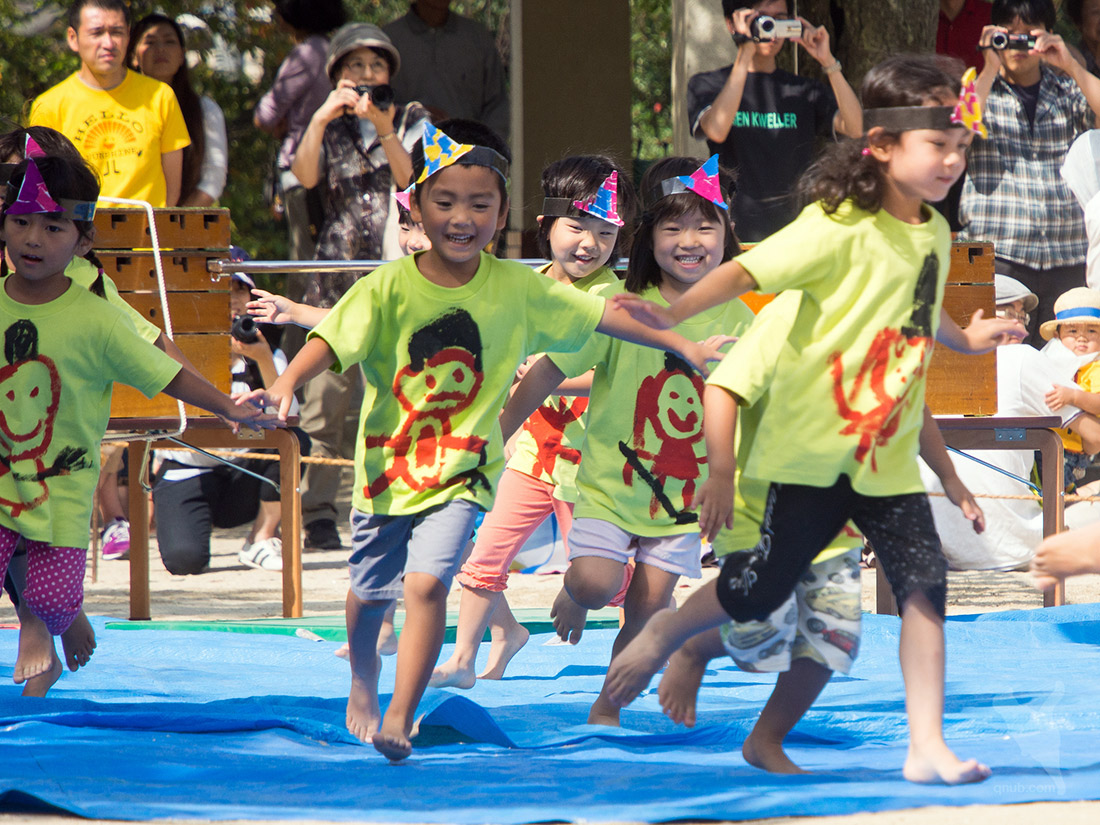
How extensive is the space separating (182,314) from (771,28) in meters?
3.01

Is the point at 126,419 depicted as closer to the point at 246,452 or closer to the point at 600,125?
the point at 246,452

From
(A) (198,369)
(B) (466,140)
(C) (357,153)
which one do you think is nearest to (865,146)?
(B) (466,140)

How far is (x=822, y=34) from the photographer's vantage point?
6.87 m

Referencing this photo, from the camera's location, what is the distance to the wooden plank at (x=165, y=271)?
6.13 metres

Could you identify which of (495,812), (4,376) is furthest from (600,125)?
(495,812)

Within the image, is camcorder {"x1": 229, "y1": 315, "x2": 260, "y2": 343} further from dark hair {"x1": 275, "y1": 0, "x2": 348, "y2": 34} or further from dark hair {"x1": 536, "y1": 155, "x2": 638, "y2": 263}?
dark hair {"x1": 536, "y1": 155, "x2": 638, "y2": 263}

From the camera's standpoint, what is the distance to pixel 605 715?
4.16 metres

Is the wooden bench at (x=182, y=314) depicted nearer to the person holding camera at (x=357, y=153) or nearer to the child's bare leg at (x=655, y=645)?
the person holding camera at (x=357, y=153)

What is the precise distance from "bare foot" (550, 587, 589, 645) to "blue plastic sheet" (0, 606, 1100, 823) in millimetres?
223

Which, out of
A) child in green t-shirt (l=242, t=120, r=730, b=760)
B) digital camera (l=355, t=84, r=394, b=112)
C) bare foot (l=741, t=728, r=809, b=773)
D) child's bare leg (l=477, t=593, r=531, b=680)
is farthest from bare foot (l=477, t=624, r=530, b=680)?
digital camera (l=355, t=84, r=394, b=112)

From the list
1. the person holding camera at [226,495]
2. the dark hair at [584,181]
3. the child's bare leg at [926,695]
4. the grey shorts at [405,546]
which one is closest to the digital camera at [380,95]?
the person holding camera at [226,495]

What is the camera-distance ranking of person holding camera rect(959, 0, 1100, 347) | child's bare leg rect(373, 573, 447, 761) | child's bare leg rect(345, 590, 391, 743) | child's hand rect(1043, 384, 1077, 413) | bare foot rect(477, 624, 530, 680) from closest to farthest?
child's bare leg rect(373, 573, 447, 761), child's bare leg rect(345, 590, 391, 743), bare foot rect(477, 624, 530, 680), child's hand rect(1043, 384, 1077, 413), person holding camera rect(959, 0, 1100, 347)

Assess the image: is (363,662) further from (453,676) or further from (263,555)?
(263,555)

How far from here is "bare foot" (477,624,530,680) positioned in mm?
5121
